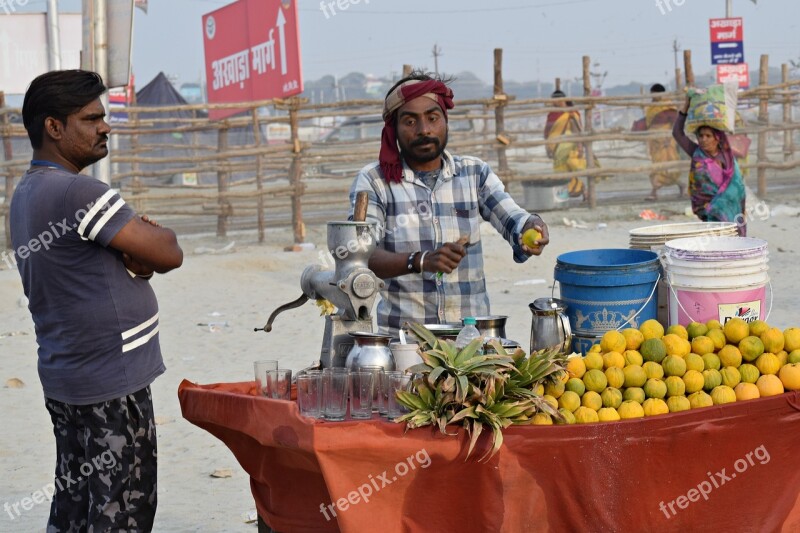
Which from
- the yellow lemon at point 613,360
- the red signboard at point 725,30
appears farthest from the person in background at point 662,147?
the yellow lemon at point 613,360

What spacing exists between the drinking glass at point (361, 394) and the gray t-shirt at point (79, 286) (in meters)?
0.65

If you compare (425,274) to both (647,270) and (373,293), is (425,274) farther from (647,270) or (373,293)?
(647,270)

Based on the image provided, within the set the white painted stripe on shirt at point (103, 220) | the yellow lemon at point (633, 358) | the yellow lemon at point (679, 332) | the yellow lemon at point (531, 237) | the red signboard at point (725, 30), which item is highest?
the red signboard at point (725, 30)

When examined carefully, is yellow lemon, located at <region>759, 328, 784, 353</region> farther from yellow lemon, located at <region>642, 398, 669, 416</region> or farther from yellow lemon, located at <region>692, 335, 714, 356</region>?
yellow lemon, located at <region>642, 398, 669, 416</region>

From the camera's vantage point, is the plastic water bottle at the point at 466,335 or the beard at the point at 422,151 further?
the beard at the point at 422,151

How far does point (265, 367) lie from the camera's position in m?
2.76

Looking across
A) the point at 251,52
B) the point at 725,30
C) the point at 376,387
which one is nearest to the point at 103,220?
the point at 376,387

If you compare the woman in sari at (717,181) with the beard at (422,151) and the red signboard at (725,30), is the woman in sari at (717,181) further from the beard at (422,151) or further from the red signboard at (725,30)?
the red signboard at (725,30)

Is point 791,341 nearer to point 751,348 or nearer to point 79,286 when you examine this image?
point 751,348

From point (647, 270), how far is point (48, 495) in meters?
2.92

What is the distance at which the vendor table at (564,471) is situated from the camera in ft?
8.04

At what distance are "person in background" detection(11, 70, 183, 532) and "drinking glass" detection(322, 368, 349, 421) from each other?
58 cm

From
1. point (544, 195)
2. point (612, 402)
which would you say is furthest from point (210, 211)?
point (612, 402)

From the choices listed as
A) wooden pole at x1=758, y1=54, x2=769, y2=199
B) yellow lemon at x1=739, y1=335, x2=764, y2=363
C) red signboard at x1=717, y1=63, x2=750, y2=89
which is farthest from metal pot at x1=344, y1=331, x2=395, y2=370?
wooden pole at x1=758, y1=54, x2=769, y2=199
